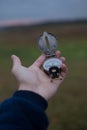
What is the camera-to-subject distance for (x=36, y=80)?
0.97 meters

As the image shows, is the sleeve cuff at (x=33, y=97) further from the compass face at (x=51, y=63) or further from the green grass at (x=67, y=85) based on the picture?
the green grass at (x=67, y=85)

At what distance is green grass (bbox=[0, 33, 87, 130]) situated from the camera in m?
2.48

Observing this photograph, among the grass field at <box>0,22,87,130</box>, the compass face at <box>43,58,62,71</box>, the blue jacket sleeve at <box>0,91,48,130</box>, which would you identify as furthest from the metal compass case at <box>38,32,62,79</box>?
the grass field at <box>0,22,87,130</box>

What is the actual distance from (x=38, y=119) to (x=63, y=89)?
1973 millimetres

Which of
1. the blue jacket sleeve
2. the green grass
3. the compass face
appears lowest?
the green grass

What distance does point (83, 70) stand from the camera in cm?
313

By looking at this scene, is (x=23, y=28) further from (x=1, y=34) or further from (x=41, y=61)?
(x=41, y=61)

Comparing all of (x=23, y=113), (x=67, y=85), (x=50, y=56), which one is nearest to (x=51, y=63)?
(x=50, y=56)

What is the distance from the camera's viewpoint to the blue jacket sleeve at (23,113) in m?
0.82

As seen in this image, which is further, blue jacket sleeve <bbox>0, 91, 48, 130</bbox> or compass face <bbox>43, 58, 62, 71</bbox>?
compass face <bbox>43, 58, 62, 71</bbox>

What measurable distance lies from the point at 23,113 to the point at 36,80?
0.14 meters

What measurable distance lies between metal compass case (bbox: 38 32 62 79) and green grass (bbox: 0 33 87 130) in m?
1.39

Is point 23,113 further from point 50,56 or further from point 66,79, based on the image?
point 66,79

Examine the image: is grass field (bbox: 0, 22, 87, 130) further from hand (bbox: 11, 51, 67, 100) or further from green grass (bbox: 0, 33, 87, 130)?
hand (bbox: 11, 51, 67, 100)
